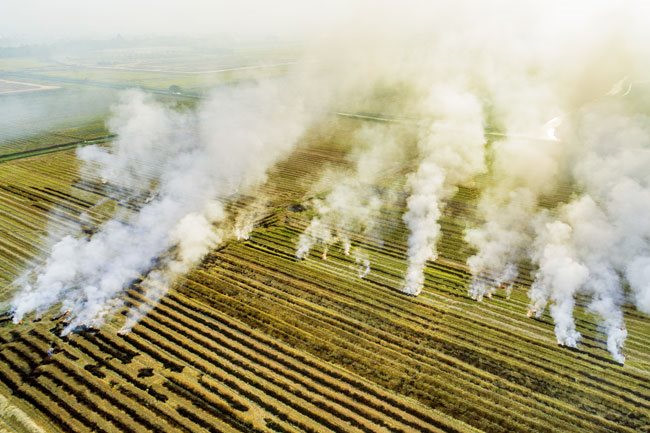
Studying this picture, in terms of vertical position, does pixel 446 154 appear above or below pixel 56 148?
above

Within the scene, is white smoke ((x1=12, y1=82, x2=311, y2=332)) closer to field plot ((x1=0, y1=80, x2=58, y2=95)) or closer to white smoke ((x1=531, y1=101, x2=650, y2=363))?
white smoke ((x1=531, y1=101, x2=650, y2=363))

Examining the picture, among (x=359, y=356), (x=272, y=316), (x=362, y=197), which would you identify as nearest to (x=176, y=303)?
(x=272, y=316)

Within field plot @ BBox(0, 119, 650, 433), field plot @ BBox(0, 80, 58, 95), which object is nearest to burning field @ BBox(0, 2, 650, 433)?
field plot @ BBox(0, 119, 650, 433)

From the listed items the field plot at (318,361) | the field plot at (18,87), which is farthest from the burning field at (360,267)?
the field plot at (18,87)

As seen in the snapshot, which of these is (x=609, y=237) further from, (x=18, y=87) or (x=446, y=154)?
(x=18, y=87)

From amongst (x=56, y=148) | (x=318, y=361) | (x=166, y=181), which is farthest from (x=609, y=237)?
(x=56, y=148)

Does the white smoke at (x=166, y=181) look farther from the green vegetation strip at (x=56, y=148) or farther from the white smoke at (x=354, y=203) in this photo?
the white smoke at (x=354, y=203)

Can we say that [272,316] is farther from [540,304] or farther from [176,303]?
[540,304]
